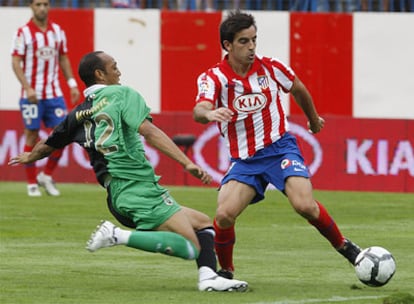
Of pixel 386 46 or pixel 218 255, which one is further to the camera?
pixel 386 46

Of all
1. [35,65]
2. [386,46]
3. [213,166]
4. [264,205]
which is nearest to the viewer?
[264,205]

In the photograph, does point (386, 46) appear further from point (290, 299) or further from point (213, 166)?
point (290, 299)

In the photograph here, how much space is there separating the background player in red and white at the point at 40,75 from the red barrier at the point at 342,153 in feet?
5.58

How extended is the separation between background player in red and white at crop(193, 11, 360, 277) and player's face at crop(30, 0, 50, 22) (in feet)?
22.4

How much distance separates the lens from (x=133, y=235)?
27.9ft

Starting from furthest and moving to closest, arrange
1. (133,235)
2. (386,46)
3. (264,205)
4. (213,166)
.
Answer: (386,46) < (213,166) < (264,205) < (133,235)

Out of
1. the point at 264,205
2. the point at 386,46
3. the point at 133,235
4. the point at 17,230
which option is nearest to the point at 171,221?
the point at 133,235

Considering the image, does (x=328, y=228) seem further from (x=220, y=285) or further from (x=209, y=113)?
(x=209, y=113)

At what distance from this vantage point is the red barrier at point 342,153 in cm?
1773

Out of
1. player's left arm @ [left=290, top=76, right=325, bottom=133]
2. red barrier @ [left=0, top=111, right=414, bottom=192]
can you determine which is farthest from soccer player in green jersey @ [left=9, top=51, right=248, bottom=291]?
red barrier @ [left=0, top=111, right=414, bottom=192]

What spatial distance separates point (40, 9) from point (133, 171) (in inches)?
313

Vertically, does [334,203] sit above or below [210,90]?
below

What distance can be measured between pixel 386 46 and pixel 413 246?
8.56m

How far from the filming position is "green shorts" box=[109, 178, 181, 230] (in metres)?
8.73
